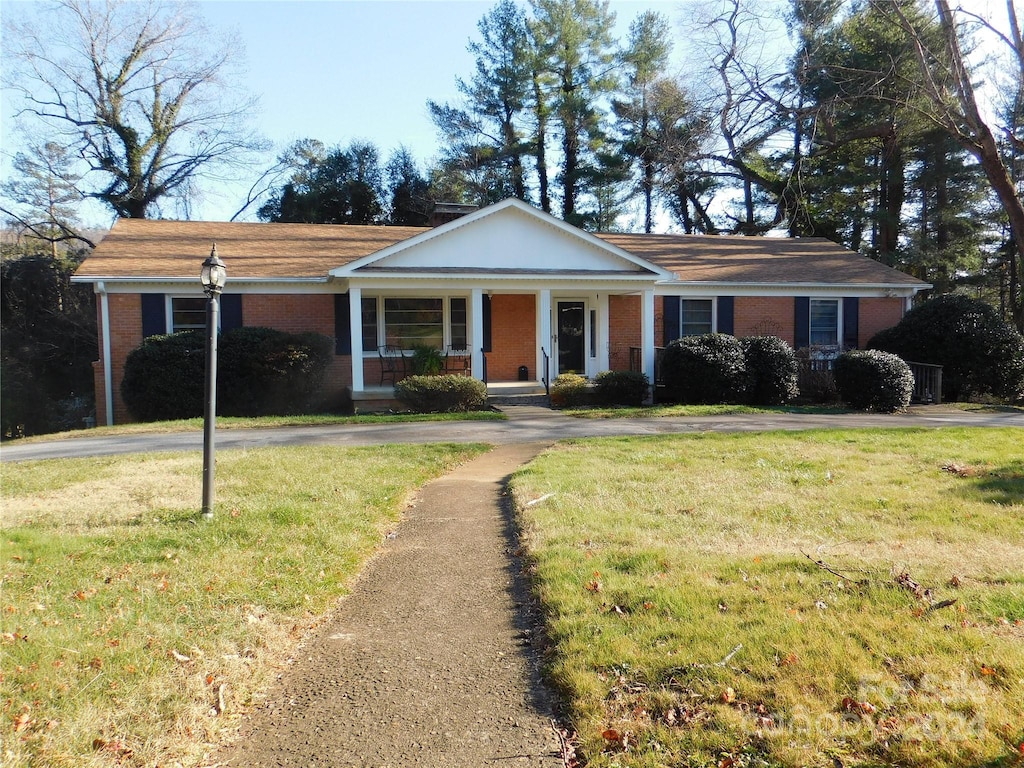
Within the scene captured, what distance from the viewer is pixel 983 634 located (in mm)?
3674

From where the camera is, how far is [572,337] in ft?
68.7

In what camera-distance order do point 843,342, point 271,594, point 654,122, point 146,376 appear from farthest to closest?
1. point 654,122
2. point 843,342
3. point 146,376
4. point 271,594

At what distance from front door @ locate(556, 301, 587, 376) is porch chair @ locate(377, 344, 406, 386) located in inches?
186

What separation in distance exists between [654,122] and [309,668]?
115ft

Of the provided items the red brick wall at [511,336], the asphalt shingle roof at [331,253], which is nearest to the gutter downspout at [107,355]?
the asphalt shingle roof at [331,253]

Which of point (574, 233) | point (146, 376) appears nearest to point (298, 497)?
point (146, 376)

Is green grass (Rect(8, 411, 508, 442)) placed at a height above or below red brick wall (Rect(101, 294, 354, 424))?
below

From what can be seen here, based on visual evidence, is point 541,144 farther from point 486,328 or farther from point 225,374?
point 225,374

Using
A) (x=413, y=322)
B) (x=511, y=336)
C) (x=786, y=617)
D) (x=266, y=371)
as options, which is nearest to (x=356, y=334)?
(x=266, y=371)

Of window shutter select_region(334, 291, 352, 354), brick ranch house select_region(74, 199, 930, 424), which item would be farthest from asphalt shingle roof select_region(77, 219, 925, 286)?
window shutter select_region(334, 291, 352, 354)

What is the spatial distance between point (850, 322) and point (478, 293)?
457 inches

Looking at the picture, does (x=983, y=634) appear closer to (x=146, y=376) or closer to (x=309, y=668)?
(x=309, y=668)

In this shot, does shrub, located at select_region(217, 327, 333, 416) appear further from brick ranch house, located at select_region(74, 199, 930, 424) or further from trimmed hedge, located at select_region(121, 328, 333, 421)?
brick ranch house, located at select_region(74, 199, 930, 424)

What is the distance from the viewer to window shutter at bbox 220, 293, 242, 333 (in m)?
17.4
